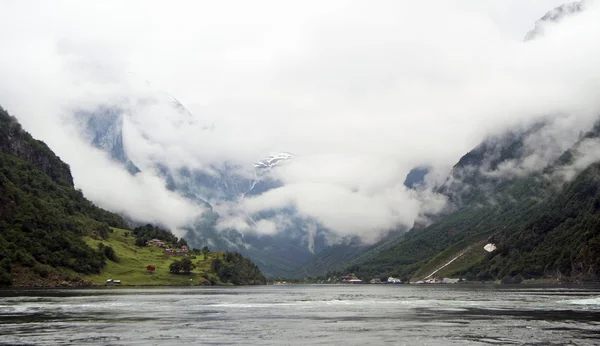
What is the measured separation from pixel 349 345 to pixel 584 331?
1241 inches

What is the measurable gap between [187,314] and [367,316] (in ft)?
109

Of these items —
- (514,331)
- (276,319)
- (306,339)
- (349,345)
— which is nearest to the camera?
(349,345)

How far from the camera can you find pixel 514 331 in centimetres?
7469

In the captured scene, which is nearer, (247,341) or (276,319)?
(247,341)

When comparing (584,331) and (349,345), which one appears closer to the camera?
(349,345)

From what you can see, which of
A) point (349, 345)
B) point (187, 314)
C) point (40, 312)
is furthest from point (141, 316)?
point (349, 345)

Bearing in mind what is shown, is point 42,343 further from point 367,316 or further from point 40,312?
point 367,316

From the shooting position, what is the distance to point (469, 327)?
263 feet

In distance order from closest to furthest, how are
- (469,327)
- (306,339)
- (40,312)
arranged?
(306,339) < (469,327) < (40,312)

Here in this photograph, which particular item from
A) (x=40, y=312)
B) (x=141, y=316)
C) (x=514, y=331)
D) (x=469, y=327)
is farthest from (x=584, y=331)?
(x=40, y=312)

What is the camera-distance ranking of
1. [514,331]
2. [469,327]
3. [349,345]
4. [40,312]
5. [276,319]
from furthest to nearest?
1. [40,312]
2. [276,319]
3. [469,327]
4. [514,331]
5. [349,345]

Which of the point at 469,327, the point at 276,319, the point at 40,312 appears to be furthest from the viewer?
the point at 40,312

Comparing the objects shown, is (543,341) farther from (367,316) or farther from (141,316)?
(141,316)

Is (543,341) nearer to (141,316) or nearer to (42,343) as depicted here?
(42,343)
